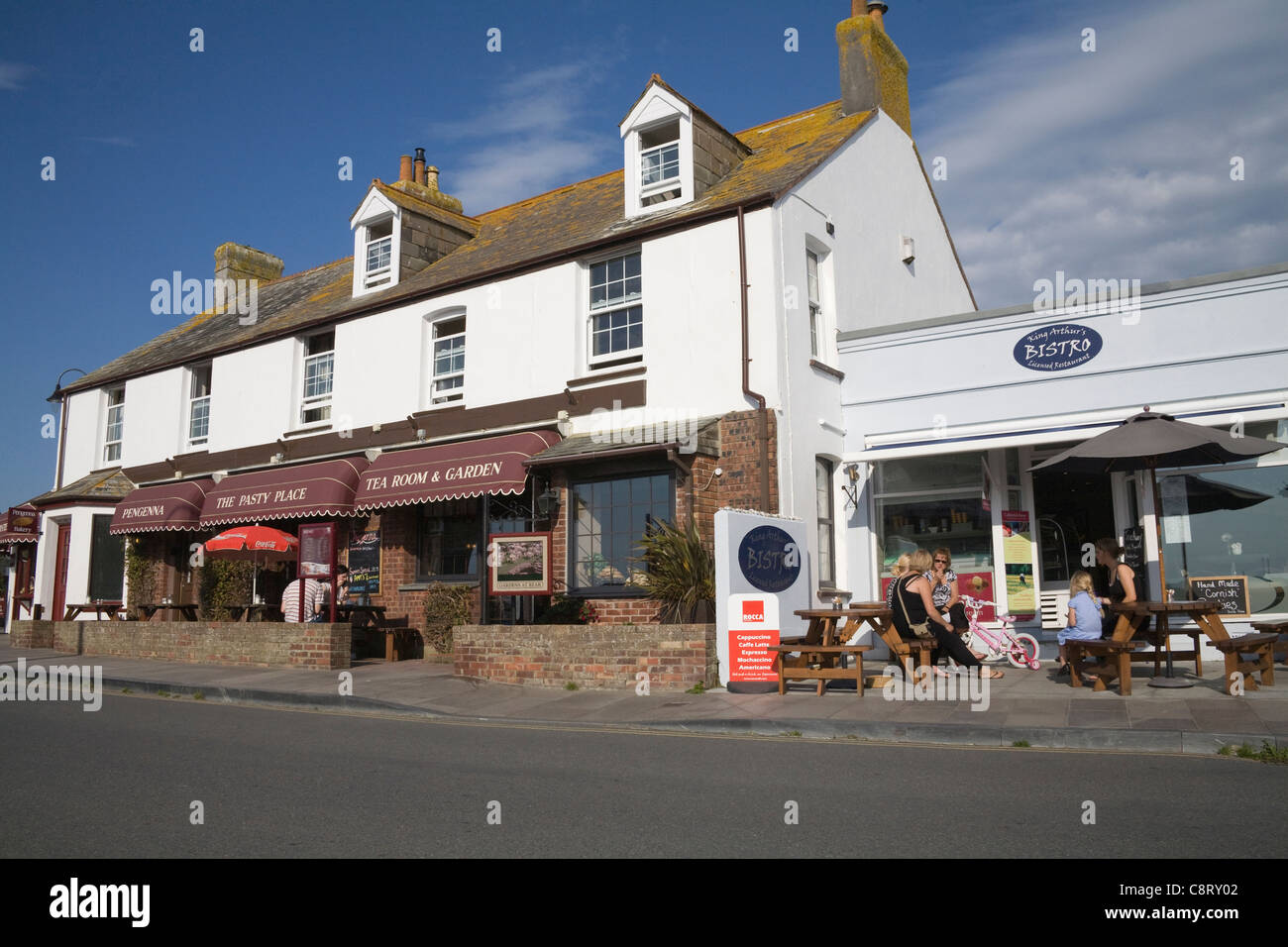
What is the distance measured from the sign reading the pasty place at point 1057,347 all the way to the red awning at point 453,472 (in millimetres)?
7018

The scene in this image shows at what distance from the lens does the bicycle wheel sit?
13217mm

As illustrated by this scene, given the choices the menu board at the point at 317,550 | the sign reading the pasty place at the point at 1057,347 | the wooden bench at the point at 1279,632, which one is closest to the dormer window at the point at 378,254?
the menu board at the point at 317,550

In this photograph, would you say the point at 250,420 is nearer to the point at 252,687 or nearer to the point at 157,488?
the point at 157,488

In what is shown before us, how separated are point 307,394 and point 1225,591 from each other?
16.4m

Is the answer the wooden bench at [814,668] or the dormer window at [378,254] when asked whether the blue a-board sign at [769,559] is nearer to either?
the wooden bench at [814,668]

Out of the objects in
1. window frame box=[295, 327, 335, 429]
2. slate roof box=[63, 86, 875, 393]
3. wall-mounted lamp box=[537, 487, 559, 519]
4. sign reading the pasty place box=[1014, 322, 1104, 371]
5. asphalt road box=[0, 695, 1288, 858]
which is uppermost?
slate roof box=[63, 86, 875, 393]

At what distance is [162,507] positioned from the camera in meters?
19.9

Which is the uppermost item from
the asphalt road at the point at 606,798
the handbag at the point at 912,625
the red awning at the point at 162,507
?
the red awning at the point at 162,507

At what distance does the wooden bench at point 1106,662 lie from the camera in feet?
31.8

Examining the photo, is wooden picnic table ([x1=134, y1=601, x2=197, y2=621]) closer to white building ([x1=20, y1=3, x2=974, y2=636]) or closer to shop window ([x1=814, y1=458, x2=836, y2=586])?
white building ([x1=20, y1=3, x2=974, y2=636])

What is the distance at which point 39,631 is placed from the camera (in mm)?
20312

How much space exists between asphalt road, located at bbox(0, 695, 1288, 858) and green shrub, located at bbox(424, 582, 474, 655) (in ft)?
21.6

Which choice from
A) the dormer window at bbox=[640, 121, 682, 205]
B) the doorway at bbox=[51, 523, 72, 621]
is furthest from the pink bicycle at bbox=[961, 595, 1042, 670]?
the doorway at bbox=[51, 523, 72, 621]
